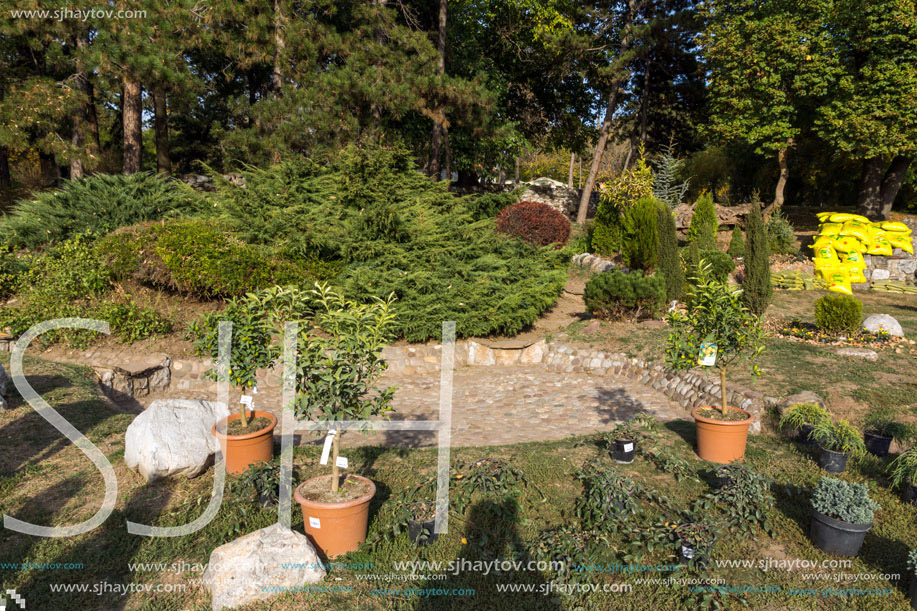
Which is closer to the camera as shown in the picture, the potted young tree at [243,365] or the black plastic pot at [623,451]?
the potted young tree at [243,365]

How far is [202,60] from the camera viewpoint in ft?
66.8

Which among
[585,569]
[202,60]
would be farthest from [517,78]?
[585,569]

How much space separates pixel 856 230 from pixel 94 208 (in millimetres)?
19793

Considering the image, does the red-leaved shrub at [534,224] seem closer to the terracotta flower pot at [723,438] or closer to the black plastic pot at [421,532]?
the terracotta flower pot at [723,438]

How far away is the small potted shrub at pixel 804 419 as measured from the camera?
522cm

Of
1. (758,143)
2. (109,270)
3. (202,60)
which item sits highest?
(202,60)

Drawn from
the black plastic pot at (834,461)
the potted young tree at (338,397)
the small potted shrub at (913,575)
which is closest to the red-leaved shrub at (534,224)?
the black plastic pot at (834,461)

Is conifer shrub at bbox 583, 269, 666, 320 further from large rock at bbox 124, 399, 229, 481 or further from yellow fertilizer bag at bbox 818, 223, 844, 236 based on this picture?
yellow fertilizer bag at bbox 818, 223, 844, 236

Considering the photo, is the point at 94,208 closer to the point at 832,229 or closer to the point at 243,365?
the point at 243,365

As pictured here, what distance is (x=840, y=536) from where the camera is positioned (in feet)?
11.6

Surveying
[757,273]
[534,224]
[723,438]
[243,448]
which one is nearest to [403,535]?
[243,448]

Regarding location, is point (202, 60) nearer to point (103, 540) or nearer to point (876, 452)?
point (103, 540)

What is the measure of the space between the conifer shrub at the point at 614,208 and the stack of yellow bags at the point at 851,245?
528 centimetres

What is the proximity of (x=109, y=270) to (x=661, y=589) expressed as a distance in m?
9.46
